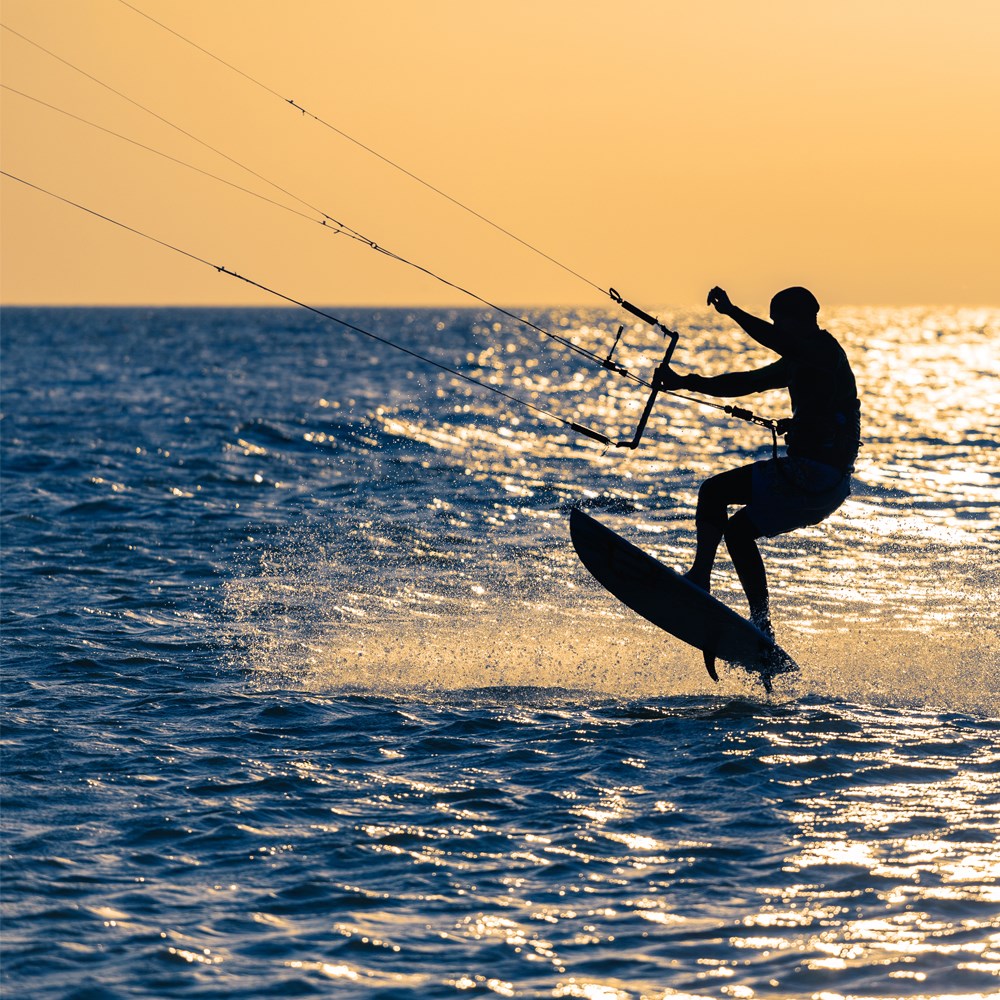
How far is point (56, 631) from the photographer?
40.7ft

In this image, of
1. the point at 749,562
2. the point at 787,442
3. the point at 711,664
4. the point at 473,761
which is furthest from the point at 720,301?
the point at 473,761

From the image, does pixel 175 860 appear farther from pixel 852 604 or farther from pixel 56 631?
pixel 852 604

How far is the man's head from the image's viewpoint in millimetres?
9438

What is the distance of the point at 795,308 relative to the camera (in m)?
9.44

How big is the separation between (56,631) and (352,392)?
40209 millimetres

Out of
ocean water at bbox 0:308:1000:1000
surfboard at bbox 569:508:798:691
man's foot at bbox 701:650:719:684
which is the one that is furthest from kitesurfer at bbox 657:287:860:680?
ocean water at bbox 0:308:1000:1000

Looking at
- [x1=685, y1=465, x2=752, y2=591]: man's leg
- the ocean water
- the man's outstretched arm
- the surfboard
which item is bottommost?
the ocean water

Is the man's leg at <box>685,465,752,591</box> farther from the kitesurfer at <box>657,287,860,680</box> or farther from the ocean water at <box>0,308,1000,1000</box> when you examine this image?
the ocean water at <box>0,308,1000,1000</box>

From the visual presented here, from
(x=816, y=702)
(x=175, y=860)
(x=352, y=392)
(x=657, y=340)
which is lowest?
(x=175, y=860)

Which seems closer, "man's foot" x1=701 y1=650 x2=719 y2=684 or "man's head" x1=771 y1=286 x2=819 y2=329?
"man's head" x1=771 y1=286 x2=819 y2=329

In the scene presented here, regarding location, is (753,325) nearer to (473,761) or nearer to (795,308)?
(795,308)

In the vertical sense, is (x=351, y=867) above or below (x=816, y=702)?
below

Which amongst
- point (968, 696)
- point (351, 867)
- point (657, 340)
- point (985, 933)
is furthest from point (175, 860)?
point (657, 340)

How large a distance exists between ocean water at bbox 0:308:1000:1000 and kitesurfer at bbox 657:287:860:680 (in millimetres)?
1165
